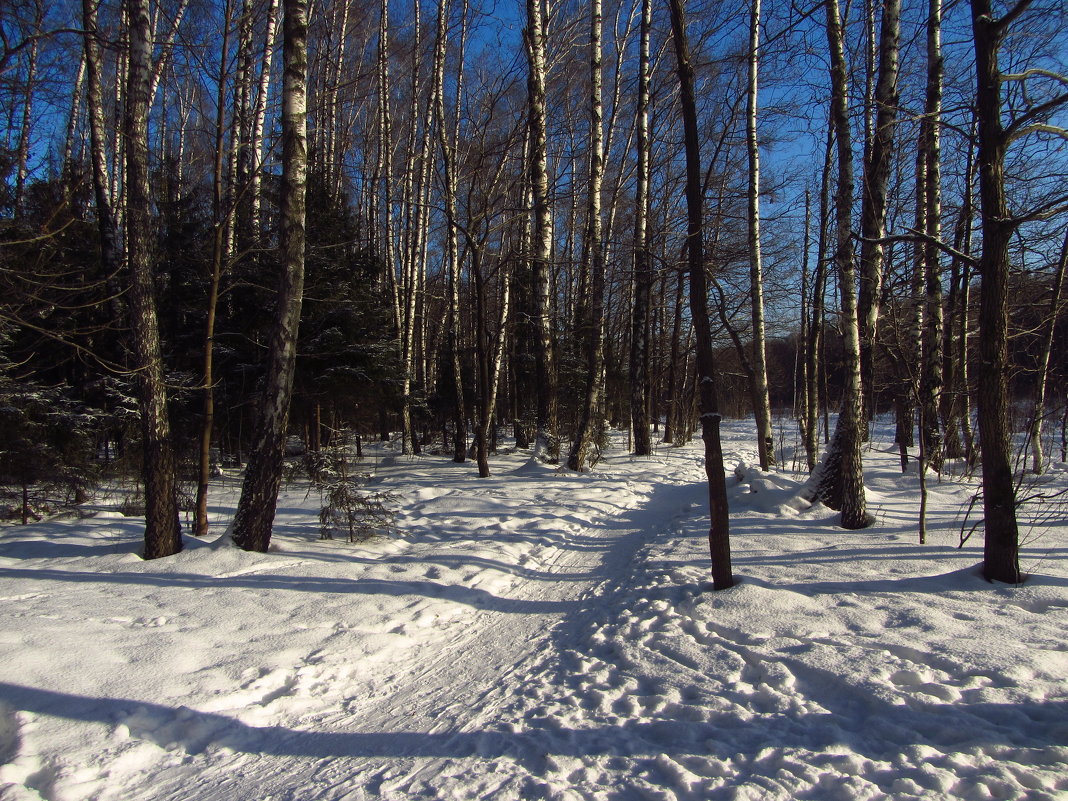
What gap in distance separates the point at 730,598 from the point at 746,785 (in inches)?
93.5

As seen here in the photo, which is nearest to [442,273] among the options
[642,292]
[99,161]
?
[642,292]

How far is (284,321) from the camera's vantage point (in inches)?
252

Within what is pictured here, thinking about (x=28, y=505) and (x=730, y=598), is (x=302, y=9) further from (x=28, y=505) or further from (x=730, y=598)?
(x=28, y=505)

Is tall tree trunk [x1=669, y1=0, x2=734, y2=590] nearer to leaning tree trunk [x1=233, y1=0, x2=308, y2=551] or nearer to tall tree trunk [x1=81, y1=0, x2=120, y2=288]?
leaning tree trunk [x1=233, y1=0, x2=308, y2=551]

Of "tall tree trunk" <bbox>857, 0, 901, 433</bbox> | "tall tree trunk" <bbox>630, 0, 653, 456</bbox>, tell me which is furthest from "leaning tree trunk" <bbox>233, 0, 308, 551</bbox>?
"tall tree trunk" <bbox>630, 0, 653, 456</bbox>

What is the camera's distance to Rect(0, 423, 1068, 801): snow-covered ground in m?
2.82

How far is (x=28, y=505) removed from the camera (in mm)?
8539

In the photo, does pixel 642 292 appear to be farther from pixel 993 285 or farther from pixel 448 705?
pixel 448 705

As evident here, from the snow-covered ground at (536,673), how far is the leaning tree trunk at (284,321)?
0.50 metres

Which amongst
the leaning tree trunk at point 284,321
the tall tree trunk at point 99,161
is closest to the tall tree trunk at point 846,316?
the leaning tree trunk at point 284,321

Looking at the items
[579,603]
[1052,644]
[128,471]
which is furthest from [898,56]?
[128,471]

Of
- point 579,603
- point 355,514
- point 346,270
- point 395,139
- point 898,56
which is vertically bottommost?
point 579,603

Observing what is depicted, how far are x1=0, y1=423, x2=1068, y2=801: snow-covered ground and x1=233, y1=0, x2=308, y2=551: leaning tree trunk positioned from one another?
19.6 inches

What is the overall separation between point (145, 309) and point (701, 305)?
5.93m
